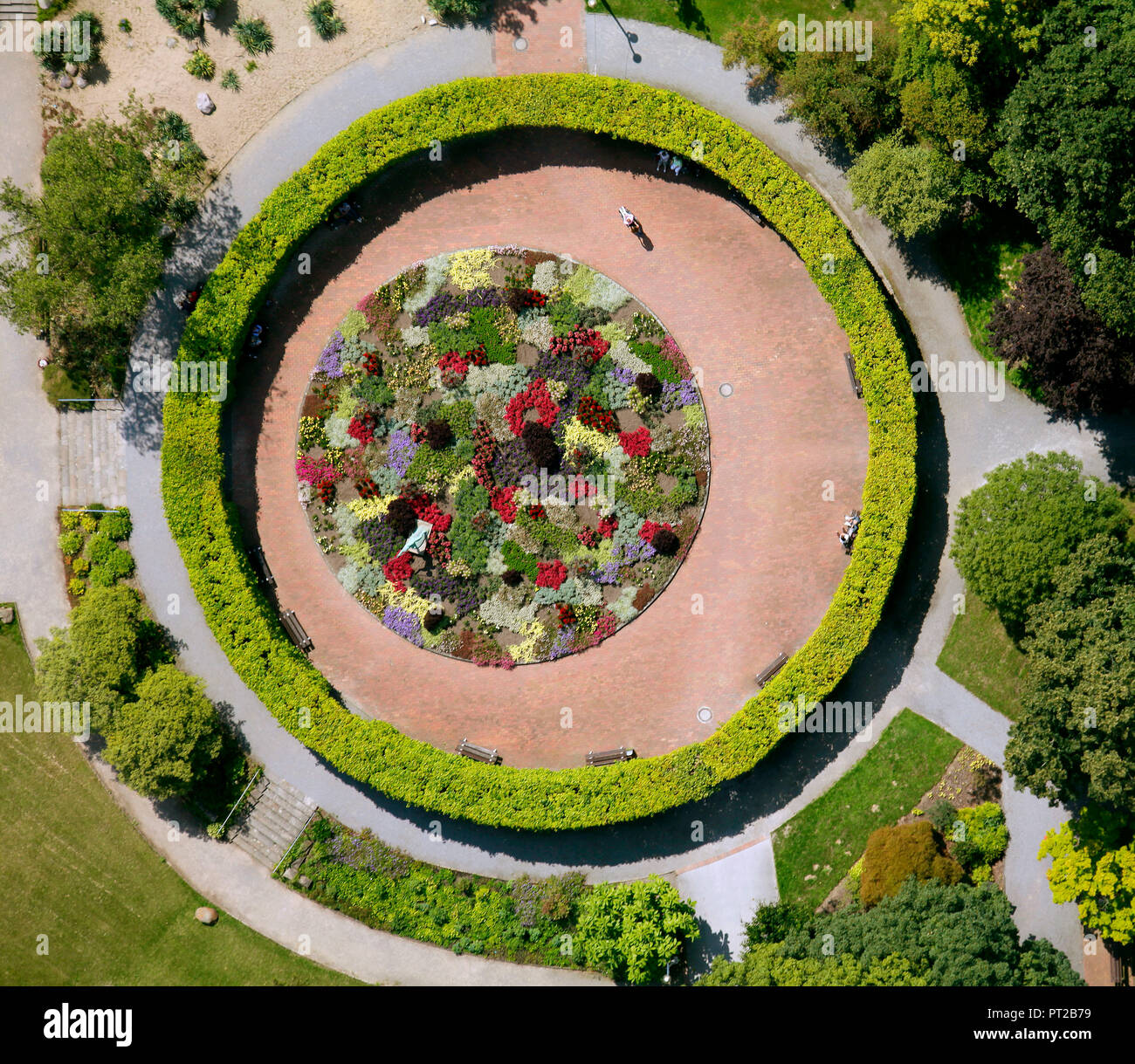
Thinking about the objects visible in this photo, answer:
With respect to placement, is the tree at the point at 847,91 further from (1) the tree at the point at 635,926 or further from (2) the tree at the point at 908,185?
(1) the tree at the point at 635,926

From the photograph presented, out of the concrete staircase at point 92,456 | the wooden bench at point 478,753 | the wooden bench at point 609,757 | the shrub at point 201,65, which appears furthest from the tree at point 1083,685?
the shrub at point 201,65

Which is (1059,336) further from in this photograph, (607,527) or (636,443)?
(607,527)

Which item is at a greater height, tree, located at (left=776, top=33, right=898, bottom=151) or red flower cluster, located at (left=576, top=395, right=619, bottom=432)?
tree, located at (left=776, top=33, right=898, bottom=151)

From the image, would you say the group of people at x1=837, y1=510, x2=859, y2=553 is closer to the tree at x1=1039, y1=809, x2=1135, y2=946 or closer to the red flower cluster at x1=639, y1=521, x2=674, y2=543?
the red flower cluster at x1=639, y1=521, x2=674, y2=543

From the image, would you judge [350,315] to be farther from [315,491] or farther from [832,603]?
[832,603]

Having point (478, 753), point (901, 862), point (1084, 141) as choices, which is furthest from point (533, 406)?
point (901, 862)

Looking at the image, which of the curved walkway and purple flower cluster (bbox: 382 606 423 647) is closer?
the curved walkway

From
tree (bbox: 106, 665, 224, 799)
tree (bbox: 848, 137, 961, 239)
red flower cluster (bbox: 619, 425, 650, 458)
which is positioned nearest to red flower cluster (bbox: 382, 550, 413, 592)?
tree (bbox: 106, 665, 224, 799)
